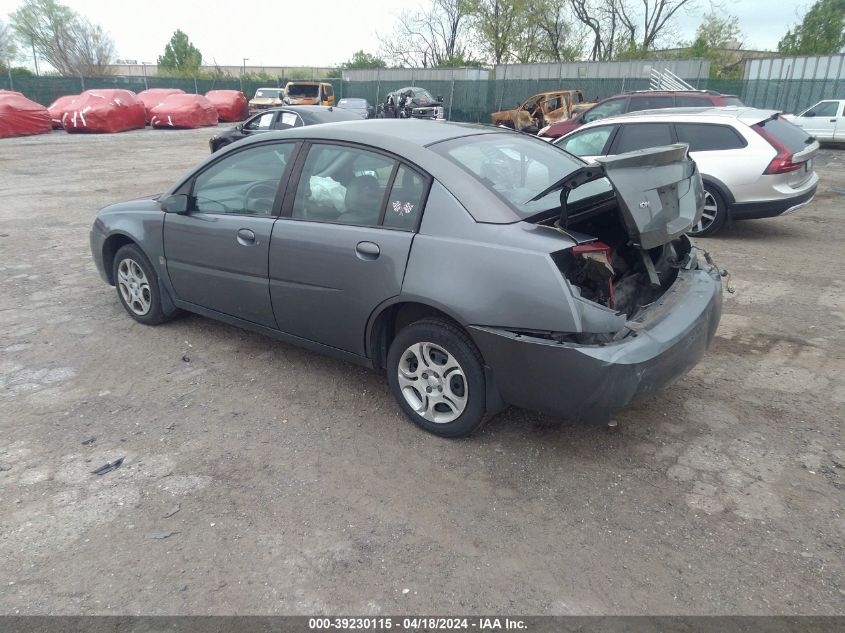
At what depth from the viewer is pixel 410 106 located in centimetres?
2416

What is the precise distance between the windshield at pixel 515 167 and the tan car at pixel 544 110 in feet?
63.5

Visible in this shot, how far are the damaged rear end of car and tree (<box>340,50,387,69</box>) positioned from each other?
59980 millimetres

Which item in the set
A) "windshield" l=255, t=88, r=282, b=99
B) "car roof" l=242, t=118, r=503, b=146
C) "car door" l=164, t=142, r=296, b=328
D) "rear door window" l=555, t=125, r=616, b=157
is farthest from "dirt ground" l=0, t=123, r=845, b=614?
"windshield" l=255, t=88, r=282, b=99

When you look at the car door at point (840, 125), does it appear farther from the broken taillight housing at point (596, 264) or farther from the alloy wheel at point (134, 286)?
the alloy wheel at point (134, 286)

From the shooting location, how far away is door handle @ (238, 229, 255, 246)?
4098 mm

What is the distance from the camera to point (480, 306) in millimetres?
3119

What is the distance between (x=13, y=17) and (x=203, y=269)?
7633 cm

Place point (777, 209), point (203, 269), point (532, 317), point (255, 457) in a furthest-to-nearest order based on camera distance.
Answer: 1. point (777, 209)
2. point (203, 269)
3. point (255, 457)
4. point (532, 317)

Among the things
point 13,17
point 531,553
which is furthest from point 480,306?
point 13,17

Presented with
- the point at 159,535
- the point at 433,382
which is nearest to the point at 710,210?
the point at 433,382

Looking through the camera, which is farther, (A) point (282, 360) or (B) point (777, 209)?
(B) point (777, 209)

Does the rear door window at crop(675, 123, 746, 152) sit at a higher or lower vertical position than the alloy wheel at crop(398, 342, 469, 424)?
higher

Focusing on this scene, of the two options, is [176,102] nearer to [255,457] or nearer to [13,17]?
[255,457]

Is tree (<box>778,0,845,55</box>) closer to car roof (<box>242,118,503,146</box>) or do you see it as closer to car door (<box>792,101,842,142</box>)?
car door (<box>792,101,842,142</box>)
